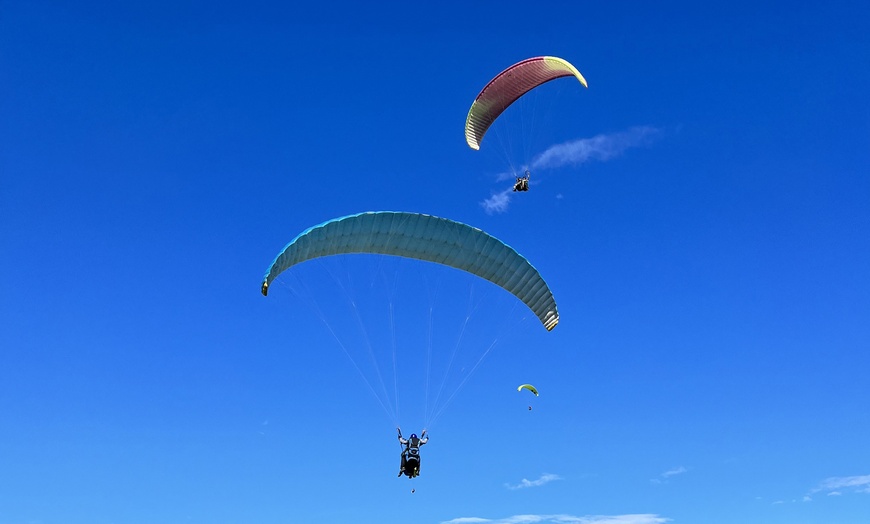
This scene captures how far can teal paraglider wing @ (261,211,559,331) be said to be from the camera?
81.2 ft

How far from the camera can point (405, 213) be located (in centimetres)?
2631

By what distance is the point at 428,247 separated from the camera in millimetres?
27656

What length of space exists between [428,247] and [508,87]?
10.6 meters

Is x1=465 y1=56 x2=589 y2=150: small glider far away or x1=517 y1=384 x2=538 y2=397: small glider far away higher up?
x1=465 y1=56 x2=589 y2=150: small glider far away

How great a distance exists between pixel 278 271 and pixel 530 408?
626 inches

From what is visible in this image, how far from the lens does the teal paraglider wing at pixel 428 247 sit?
24750 mm

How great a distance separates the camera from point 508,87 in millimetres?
34719

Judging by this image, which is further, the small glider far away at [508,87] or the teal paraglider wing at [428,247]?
the small glider far away at [508,87]

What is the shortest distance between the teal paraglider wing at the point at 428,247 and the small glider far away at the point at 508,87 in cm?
807

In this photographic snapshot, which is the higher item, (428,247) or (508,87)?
(508,87)

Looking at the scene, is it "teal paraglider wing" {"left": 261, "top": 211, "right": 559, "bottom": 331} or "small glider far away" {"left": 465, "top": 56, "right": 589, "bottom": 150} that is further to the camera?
"small glider far away" {"left": 465, "top": 56, "right": 589, "bottom": 150}

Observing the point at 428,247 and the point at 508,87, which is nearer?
the point at 428,247

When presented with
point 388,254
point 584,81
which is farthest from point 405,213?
point 584,81

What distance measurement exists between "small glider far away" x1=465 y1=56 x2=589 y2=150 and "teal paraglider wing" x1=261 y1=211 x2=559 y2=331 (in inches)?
318
